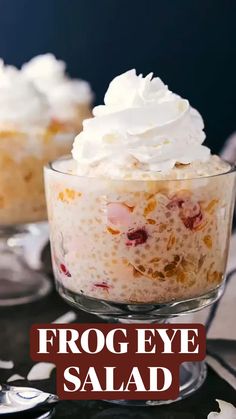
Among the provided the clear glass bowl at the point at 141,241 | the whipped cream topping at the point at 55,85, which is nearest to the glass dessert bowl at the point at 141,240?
the clear glass bowl at the point at 141,241

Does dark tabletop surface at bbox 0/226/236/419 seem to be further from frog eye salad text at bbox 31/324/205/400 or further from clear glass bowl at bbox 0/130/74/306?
clear glass bowl at bbox 0/130/74/306

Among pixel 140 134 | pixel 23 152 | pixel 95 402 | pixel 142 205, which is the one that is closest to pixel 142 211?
pixel 142 205

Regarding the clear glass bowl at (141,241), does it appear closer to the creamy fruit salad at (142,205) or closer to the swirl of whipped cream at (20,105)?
the creamy fruit salad at (142,205)

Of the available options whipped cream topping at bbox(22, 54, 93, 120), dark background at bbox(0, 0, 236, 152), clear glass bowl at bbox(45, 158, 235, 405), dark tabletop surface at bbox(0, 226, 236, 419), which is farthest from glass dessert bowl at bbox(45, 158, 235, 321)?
dark background at bbox(0, 0, 236, 152)

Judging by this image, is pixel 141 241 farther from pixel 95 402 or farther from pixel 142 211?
pixel 95 402

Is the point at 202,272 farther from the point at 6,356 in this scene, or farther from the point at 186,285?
the point at 6,356

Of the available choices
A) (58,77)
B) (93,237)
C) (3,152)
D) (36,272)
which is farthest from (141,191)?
(58,77)
